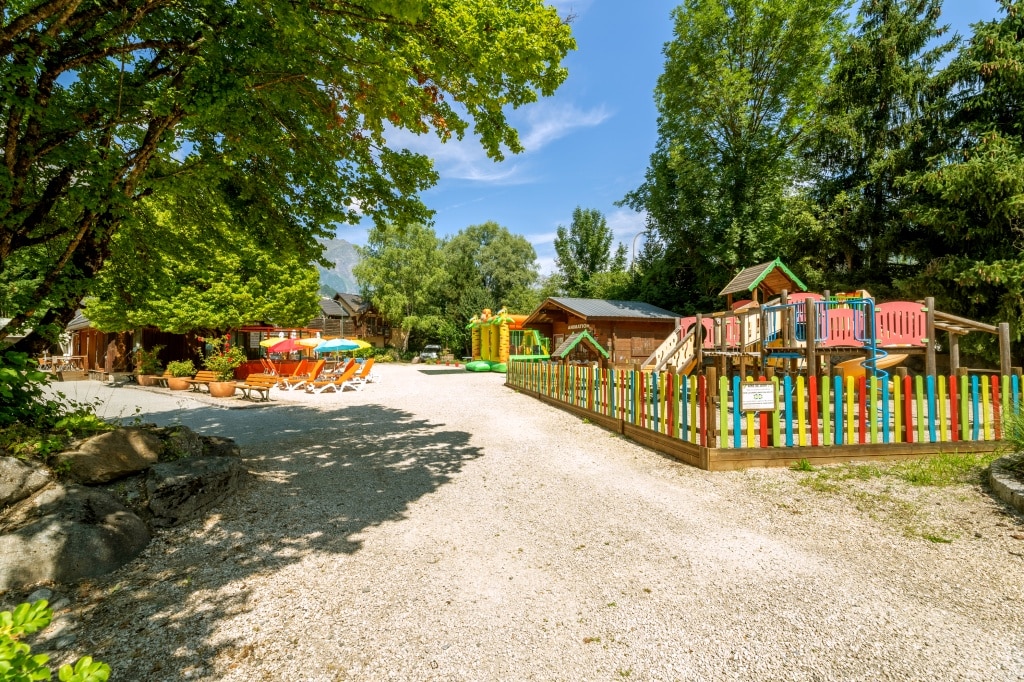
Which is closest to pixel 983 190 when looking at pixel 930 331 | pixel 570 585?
pixel 930 331

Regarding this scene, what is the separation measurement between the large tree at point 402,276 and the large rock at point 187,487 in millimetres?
41801

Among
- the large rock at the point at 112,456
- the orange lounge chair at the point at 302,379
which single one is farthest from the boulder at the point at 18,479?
the orange lounge chair at the point at 302,379

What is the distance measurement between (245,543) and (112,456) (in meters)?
2.05

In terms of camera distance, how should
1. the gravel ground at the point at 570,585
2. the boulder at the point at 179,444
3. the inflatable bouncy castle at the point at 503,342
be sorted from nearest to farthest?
the gravel ground at the point at 570,585 < the boulder at the point at 179,444 < the inflatable bouncy castle at the point at 503,342

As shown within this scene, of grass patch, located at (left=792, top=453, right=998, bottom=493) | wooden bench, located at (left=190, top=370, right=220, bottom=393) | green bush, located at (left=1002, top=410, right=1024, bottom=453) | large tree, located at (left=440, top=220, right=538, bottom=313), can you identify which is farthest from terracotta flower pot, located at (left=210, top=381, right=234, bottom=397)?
large tree, located at (left=440, top=220, right=538, bottom=313)

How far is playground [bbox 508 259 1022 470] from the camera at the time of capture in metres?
6.89

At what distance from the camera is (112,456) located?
5094 millimetres

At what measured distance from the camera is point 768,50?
2670 cm

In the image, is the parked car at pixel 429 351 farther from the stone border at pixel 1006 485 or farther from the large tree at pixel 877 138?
the stone border at pixel 1006 485

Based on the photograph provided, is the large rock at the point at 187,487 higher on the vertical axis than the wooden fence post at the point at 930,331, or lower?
lower

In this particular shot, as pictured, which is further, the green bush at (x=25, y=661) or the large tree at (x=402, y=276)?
the large tree at (x=402, y=276)

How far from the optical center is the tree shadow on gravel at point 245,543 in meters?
2.90

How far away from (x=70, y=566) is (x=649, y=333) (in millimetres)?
25436

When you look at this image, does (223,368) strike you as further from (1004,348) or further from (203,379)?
(1004,348)
